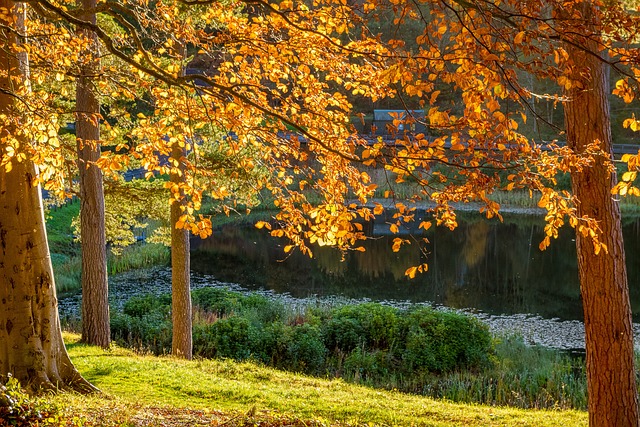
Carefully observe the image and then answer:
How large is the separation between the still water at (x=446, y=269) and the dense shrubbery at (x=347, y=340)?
399cm

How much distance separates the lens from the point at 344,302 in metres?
19.7

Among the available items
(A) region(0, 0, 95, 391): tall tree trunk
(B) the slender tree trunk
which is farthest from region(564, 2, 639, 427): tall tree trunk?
(B) the slender tree trunk

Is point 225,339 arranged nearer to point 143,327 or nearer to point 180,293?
point 180,293

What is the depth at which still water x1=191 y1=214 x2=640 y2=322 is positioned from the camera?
21094 millimetres

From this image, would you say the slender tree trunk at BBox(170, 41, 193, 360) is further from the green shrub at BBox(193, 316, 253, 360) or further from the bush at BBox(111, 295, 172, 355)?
the bush at BBox(111, 295, 172, 355)

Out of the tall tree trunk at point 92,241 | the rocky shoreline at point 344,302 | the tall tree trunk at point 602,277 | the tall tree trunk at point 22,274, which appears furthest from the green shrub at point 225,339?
the tall tree trunk at point 602,277

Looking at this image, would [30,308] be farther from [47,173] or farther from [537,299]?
[537,299]

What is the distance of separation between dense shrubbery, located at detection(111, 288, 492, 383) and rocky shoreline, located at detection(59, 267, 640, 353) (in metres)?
2.33

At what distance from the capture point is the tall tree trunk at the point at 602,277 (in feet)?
23.4

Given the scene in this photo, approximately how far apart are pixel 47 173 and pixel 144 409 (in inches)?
96.1

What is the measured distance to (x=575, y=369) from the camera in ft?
Result: 46.5

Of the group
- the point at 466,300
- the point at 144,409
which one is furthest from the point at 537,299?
the point at 144,409

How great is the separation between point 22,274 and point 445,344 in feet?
31.4

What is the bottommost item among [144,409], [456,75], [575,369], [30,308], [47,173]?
[575,369]
